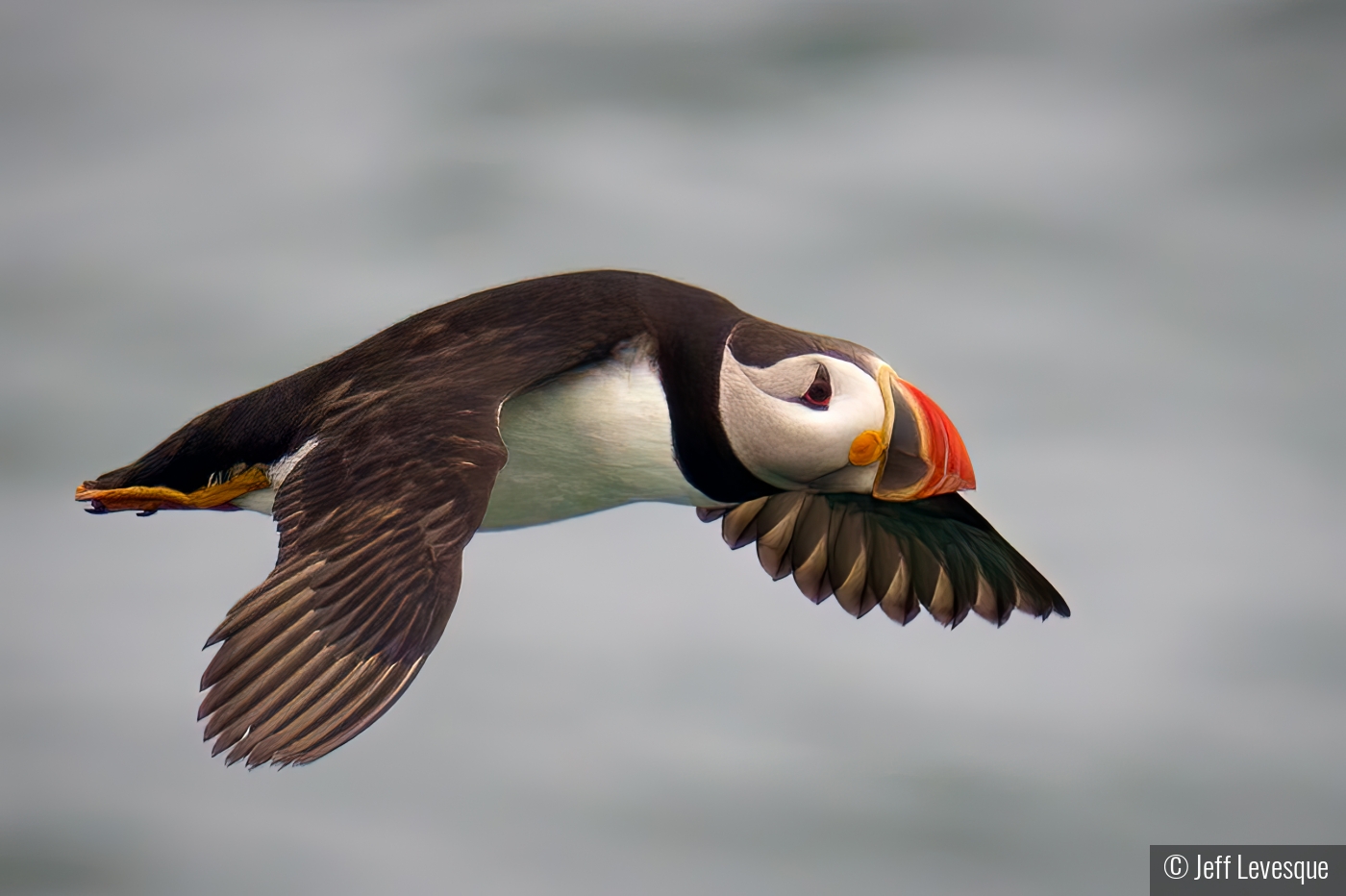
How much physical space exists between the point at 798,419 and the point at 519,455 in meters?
0.95

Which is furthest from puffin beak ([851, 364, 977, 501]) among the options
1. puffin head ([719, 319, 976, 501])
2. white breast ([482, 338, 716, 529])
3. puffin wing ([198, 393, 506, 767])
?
puffin wing ([198, 393, 506, 767])

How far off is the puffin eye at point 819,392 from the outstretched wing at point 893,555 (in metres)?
0.84

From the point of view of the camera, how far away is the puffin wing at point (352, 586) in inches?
165

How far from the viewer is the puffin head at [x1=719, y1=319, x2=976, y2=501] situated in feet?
18.3

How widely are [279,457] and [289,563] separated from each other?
114cm

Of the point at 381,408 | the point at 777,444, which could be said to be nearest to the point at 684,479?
the point at 777,444

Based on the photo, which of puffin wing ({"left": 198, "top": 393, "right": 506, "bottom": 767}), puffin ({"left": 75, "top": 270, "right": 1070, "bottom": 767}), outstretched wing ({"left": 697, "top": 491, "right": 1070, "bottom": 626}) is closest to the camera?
A: puffin wing ({"left": 198, "top": 393, "right": 506, "bottom": 767})

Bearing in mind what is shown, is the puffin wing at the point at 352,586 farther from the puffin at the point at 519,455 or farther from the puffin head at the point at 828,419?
the puffin head at the point at 828,419

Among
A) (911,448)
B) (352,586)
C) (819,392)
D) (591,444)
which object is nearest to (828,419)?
(819,392)

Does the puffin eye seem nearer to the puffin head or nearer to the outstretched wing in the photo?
the puffin head

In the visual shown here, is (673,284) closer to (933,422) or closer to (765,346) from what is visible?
(765,346)

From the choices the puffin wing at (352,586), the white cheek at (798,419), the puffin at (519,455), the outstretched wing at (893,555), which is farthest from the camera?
the outstretched wing at (893,555)

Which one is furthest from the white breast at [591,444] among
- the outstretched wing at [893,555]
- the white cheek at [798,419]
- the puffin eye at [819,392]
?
the outstretched wing at [893,555]

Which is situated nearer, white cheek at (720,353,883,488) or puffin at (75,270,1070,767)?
puffin at (75,270,1070,767)
